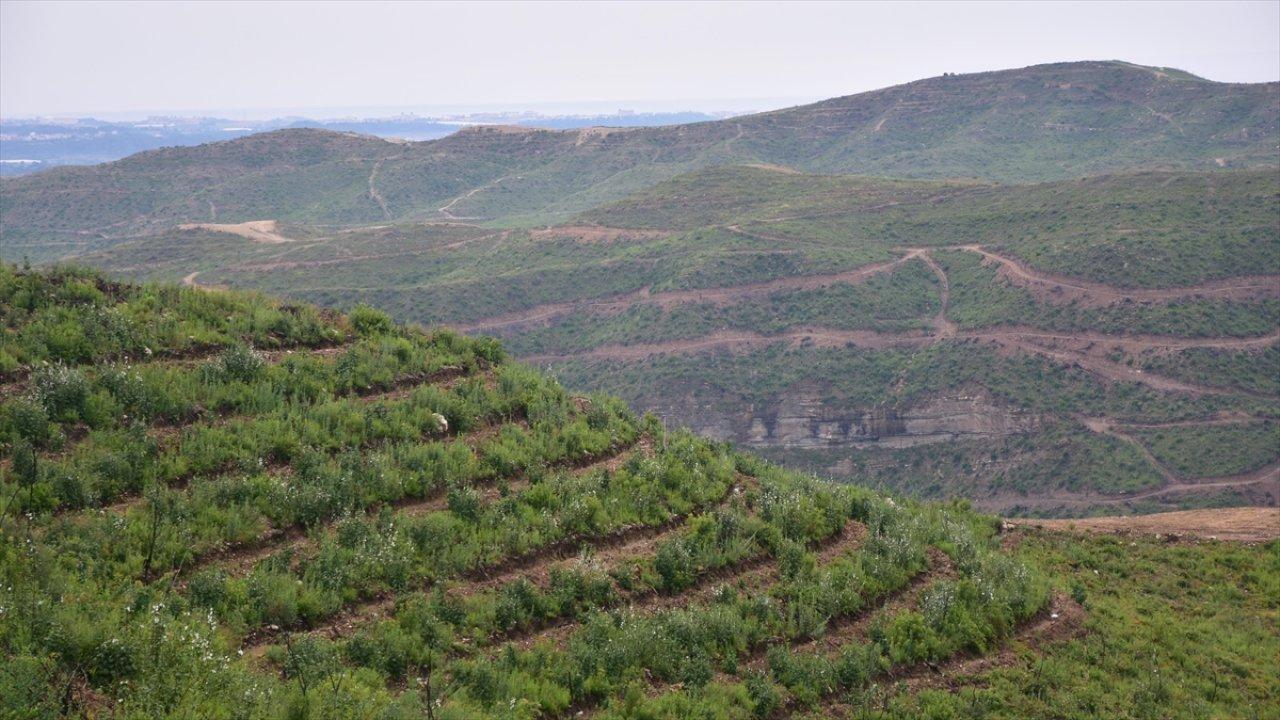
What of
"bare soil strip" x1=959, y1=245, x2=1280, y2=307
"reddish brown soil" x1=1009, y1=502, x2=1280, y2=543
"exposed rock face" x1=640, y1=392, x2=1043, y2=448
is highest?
"bare soil strip" x1=959, y1=245, x2=1280, y2=307

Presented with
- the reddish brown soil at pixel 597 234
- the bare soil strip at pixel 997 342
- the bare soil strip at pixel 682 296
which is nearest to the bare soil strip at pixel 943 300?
the bare soil strip at pixel 997 342

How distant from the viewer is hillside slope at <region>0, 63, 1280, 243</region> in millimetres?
99688

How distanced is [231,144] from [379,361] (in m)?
122

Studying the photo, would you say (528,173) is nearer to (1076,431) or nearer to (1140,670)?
(1076,431)

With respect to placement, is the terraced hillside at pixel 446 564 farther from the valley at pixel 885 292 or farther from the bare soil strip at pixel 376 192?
the bare soil strip at pixel 376 192

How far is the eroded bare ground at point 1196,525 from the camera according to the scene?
17.4 meters

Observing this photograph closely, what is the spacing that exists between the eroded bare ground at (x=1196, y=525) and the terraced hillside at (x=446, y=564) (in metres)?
2.30

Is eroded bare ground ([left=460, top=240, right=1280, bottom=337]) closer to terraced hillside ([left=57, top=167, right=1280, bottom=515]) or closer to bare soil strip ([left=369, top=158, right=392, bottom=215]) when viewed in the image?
terraced hillside ([left=57, top=167, right=1280, bottom=515])

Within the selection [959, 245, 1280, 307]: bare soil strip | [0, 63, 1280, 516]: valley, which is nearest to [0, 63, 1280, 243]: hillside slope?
[0, 63, 1280, 516]: valley

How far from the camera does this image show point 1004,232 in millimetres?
60000

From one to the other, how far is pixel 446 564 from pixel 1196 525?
16.1 m

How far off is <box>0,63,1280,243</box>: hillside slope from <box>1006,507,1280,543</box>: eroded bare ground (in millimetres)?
81240

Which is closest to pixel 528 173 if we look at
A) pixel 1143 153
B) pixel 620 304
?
pixel 620 304

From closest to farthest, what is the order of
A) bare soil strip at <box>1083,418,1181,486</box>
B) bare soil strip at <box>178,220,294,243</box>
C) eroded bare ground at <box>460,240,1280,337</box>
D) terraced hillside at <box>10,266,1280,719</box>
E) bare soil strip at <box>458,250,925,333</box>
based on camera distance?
terraced hillside at <box>10,266,1280,719</box>
bare soil strip at <box>1083,418,1181,486</box>
eroded bare ground at <box>460,240,1280,337</box>
bare soil strip at <box>458,250,925,333</box>
bare soil strip at <box>178,220,294,243</box>
